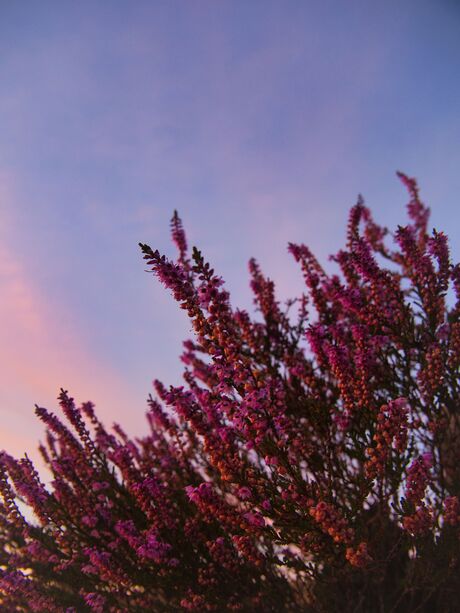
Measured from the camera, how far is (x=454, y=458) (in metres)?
4.48

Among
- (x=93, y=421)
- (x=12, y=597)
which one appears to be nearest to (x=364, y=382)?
(x=93, y=421)

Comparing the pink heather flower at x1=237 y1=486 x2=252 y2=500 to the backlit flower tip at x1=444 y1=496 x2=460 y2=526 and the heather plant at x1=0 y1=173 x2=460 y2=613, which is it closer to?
the heather plant at x1=0 y1=173 x2=460 y2=613

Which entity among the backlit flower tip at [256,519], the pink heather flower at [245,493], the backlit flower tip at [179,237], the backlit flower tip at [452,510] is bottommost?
the backlit flower tip at [452,510]

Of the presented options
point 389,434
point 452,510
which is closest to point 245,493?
point 389,434

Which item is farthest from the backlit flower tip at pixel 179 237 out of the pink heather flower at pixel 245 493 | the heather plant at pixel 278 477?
the pink heather flower at pixel 245 493

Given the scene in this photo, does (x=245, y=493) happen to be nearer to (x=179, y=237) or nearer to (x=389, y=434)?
(x=389, y=434)

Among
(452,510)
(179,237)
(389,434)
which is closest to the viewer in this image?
(389,434)

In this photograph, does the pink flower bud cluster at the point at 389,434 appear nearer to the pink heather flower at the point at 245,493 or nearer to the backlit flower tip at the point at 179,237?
the pink heather flower at the point at 245,493

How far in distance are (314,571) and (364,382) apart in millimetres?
1749

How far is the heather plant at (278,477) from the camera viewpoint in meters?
3.24

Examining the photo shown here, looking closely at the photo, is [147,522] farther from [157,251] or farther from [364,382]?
[157,251]

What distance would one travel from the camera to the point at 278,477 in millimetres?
3361

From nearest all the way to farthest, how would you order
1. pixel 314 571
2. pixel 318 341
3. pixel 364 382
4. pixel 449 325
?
pixel 314 571 < pixel 364 382 < pixel 318 341 < pixel 449 325

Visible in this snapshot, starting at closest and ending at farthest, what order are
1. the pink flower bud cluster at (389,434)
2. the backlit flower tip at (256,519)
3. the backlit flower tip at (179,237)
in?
the pink flower bud cluster at (389,434) → the backlit flower tip at (256,519) → the backlit flower tip at (179,237)
